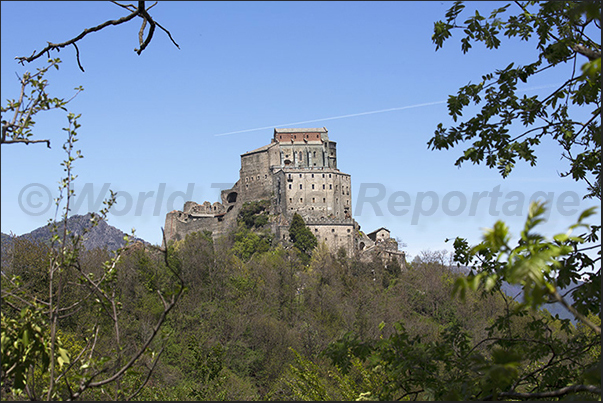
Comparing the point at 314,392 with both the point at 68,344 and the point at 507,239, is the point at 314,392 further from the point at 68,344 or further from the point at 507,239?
the point at 507,239

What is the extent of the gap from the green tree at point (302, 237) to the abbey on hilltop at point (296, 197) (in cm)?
125

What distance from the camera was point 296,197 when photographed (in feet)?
247

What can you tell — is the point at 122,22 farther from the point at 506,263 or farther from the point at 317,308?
the point at 317,308

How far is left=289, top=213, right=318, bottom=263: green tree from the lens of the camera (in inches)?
2687

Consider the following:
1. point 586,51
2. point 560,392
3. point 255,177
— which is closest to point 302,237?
point 255,177

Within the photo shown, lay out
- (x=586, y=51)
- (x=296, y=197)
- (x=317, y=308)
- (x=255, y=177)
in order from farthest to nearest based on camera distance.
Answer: (x=255, y=177)
(x=296, y=197)
(x=317, y=308)
(x=586, y=51)

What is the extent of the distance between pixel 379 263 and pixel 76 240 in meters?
58.4

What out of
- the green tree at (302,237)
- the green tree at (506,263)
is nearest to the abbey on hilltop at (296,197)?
the green tree at (302,237)

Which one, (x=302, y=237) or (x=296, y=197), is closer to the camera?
(x=302, y=237)

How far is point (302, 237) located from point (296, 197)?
7.94 metres

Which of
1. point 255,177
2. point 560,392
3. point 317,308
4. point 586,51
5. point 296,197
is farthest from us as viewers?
point 255,177

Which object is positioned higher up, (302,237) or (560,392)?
(302,237)

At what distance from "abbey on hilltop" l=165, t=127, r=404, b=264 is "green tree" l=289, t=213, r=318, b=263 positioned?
125cm

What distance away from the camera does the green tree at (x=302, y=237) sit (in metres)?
68.2
